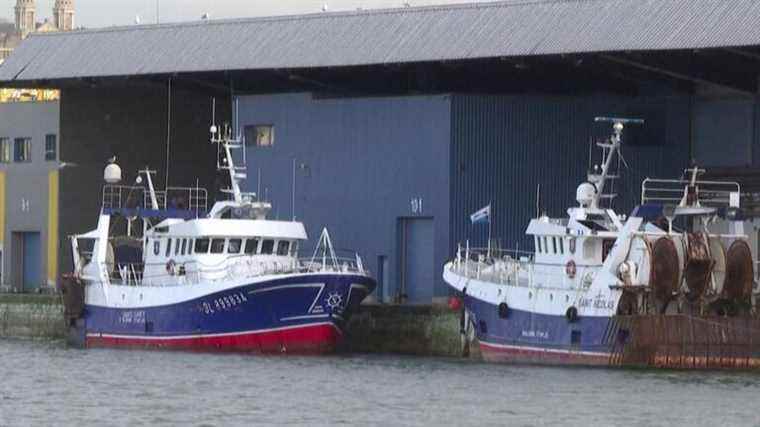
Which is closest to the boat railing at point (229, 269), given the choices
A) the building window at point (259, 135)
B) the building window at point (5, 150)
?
the building window at point (259, 135)

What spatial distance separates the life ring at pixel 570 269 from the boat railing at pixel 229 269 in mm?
6545

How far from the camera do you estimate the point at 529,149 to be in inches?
2714

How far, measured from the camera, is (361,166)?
7019cm

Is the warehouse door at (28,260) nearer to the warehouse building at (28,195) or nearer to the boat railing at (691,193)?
the warehouse building at (28,195)

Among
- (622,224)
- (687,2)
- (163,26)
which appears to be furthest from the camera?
(163,26)

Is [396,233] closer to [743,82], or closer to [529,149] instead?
[529,149]

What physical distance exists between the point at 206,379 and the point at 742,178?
785 inches

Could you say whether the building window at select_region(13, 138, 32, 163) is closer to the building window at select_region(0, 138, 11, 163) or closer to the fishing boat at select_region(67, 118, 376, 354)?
the building window at select_region(0, 138, 11, 163)

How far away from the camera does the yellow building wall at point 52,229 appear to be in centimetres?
8000

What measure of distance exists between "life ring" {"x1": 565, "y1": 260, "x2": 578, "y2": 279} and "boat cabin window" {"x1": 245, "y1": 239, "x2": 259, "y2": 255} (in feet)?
31.7

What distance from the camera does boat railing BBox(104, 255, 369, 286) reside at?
64.2m

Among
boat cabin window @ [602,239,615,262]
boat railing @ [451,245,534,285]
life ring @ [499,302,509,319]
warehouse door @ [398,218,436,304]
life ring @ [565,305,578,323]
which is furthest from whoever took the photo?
warehouse door @ [398,218,436,304]

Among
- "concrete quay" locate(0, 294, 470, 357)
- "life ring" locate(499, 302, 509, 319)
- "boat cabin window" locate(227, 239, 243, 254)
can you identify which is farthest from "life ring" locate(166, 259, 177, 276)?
"life ring" locate(499, 302, 509, 319)

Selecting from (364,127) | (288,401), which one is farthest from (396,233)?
(288,401)
